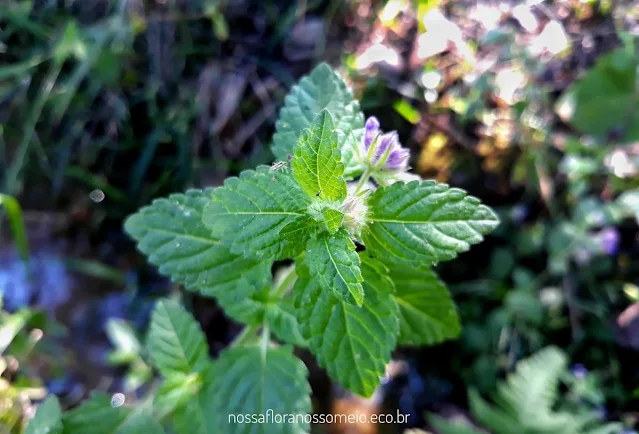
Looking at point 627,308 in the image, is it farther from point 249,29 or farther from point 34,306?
point 34,306

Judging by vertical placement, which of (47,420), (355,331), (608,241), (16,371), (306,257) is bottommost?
(16,371)

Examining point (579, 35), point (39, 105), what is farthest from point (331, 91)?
point (579, 35)

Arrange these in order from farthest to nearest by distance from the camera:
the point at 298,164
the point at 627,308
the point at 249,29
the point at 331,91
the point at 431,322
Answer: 1. the point at 249,29
2. the point at 627,308
3. the point at 431,322
4. the point at 331,91
5. the point at 298,164

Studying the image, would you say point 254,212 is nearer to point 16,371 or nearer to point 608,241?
point 16,371

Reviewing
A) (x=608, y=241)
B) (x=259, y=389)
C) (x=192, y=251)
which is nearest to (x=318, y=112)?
(x=192, y=251)

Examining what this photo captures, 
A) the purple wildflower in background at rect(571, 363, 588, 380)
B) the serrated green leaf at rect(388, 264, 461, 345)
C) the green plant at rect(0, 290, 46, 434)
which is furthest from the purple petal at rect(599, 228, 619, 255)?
the green plant at rect(0, 290, 46, 434)

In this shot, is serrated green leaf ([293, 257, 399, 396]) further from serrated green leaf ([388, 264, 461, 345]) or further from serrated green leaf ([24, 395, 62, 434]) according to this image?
serrated green leaf ([24, 395, 62, 434])

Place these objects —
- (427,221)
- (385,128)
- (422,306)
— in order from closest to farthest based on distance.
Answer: (427,221) < (422,306) < (385,128)
